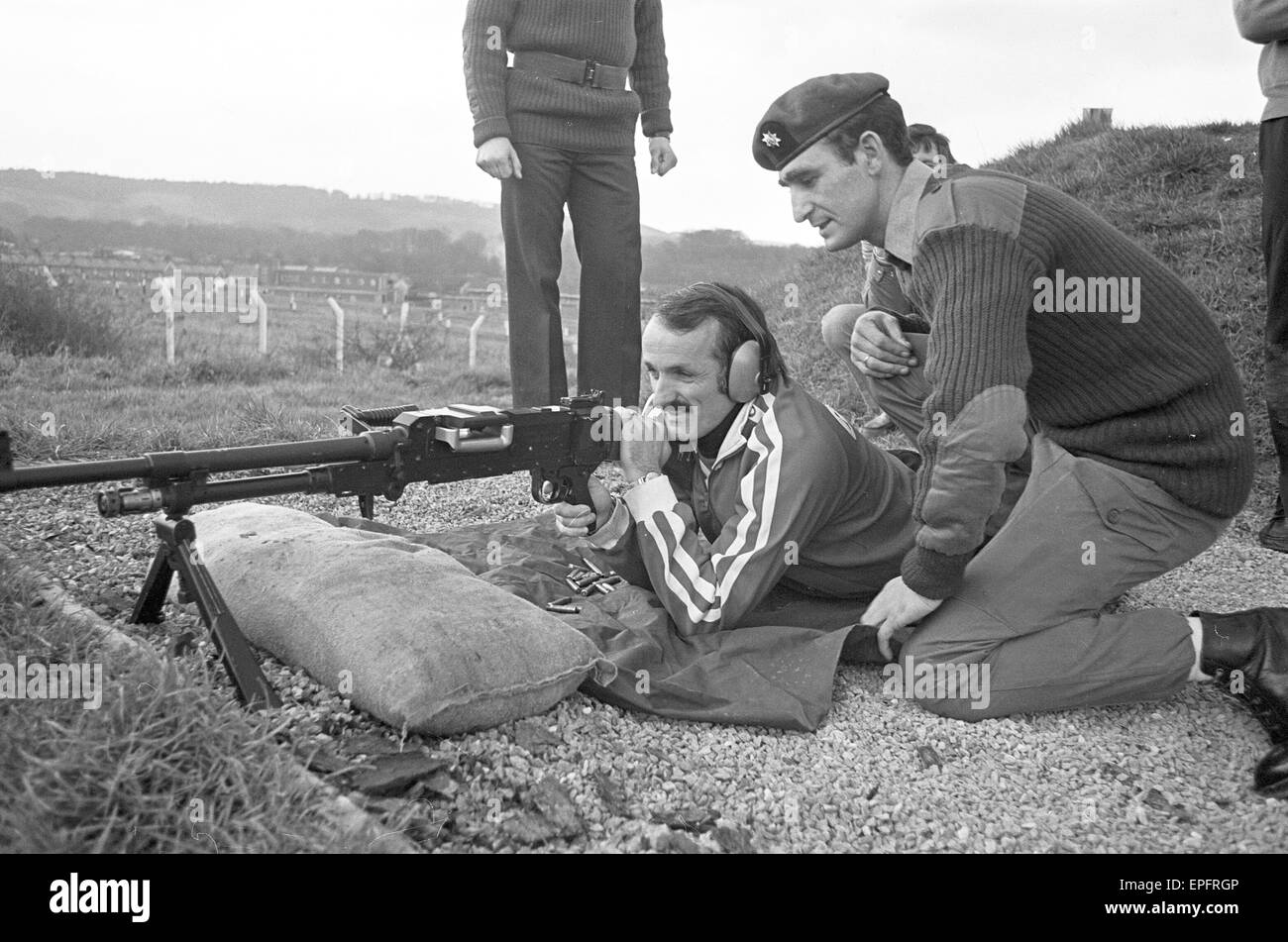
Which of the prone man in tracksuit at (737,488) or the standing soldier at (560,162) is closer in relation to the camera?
the prone man in tracksuit at (737,488)

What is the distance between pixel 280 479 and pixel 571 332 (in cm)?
1630

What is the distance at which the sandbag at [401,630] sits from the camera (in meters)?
2.83

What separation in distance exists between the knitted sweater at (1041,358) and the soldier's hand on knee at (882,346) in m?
0.76

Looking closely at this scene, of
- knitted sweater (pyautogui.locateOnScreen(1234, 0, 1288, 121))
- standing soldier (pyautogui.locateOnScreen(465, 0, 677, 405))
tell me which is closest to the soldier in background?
knitted sweater (pyautogui.locateOnScreen(1234, 0, 1288, 121))

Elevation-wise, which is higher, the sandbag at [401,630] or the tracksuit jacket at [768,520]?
the tracksuit jacket at [768,520]

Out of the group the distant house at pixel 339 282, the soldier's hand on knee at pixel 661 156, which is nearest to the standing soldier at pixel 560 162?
the soldier's hand on knee at pixel 661 156

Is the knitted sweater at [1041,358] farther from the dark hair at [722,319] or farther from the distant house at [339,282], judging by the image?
the distant house at [339,282]

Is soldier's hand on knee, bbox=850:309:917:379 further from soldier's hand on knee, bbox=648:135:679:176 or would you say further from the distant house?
the distant house

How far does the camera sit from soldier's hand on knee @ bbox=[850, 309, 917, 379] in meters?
4.14

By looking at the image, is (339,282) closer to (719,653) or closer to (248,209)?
(248,209)

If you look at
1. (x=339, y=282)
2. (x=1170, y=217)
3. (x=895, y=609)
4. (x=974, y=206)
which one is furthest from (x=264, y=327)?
(x=974, y=206)

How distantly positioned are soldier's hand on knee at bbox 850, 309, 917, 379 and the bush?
8591 millimetres
